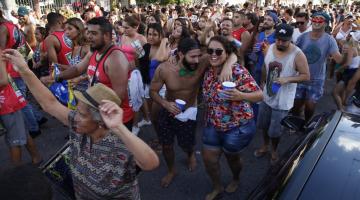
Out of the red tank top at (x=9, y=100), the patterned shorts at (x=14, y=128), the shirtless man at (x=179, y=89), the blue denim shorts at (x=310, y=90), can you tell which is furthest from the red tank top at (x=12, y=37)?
the blue denim shorts at (x=310, y=90)

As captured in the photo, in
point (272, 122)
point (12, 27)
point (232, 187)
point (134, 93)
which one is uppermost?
point (12, 27)

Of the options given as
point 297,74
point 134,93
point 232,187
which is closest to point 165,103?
point 134,93

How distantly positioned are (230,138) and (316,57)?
2.43m

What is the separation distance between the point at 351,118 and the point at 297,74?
5.33 feet

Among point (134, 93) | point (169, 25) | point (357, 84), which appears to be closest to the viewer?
point (134, 93)

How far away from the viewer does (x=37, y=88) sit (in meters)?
2.41

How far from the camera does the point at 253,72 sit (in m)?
6.28

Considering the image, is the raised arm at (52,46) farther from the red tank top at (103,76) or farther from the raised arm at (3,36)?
the red tank top at (103,76)

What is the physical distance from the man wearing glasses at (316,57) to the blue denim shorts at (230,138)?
1.91m

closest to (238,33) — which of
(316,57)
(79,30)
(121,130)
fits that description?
(316,57)

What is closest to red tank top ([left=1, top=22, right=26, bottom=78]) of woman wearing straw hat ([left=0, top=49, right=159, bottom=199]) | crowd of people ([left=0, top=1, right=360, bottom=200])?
crowd of people ([left=0, top=1, right=360, bottom=200])

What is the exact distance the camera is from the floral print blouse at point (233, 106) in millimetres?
3150

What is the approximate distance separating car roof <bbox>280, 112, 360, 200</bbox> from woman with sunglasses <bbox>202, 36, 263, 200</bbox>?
101cm

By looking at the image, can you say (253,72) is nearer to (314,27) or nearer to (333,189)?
(314,27)
